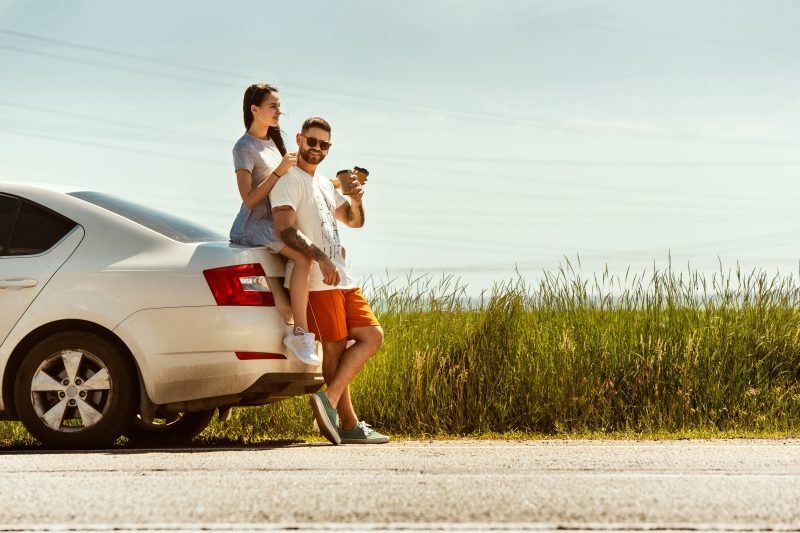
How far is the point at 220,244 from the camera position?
752cm

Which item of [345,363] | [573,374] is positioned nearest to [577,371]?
[573,374]

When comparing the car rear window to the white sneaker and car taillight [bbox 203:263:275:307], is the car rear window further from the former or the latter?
the white sneaker

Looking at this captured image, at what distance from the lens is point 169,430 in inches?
343

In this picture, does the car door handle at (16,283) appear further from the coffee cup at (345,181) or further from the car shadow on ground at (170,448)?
the coffee cup at (345,181)

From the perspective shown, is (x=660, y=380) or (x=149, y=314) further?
(x=660, y=380)

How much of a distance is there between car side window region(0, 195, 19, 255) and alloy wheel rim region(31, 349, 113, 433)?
920 mm

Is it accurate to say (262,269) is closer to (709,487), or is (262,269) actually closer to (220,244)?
(220,244)

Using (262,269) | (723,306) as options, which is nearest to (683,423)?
(723,306)

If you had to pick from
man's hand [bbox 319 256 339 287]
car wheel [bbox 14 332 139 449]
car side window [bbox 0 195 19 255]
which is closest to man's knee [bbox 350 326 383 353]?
man's hand [bbox 319 256 339 287]

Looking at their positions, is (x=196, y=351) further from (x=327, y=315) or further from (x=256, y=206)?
(x=256, y=206)

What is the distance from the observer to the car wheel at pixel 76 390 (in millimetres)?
7359

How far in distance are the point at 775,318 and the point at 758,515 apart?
23.9ft

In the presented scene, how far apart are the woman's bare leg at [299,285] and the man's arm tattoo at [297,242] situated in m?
0.04

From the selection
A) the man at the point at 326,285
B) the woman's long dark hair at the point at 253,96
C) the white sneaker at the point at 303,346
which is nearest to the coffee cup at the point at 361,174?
the man at the point at 326,285
